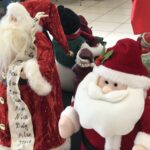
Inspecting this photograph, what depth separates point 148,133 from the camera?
0.95m

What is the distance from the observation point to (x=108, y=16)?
3430mm

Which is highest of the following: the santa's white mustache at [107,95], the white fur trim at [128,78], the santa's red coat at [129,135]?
the white fur trim at [128,78]

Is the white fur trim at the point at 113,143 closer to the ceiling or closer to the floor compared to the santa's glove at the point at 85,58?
closer to the floor

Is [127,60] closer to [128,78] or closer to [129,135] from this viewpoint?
[128,78]

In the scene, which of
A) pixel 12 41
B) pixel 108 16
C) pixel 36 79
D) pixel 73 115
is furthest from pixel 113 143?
pixel 108 16

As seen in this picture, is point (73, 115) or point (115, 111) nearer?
point (115, 111)

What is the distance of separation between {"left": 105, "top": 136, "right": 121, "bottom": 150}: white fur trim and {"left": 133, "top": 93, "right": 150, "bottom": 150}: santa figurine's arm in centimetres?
5

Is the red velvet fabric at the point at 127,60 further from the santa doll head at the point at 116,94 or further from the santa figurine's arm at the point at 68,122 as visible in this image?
the santa figurine's arm at the point at 68,122

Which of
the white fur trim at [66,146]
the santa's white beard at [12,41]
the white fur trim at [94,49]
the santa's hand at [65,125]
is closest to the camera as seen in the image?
the santa's hand at [65,125]

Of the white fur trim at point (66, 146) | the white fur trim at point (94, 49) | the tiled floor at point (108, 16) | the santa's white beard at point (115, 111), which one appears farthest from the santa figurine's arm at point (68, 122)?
the tiled floor at point (108, 16)

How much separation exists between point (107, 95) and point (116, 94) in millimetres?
23

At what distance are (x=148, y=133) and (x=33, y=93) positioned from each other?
1.42 ft

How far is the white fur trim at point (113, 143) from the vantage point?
0.95m

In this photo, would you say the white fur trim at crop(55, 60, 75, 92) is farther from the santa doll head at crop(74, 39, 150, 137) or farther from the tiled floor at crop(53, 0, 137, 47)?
the tiled floor at crop(53, 0, 137, 47)
